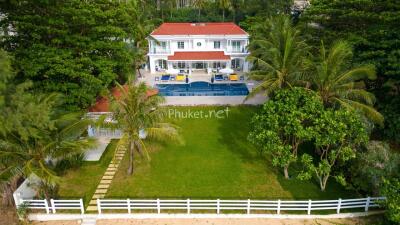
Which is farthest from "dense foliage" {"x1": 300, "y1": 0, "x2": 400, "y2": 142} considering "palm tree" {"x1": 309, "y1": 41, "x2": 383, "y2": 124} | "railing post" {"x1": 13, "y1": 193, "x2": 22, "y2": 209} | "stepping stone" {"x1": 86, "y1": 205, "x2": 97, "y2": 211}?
"railing post" {"x1": 13, "y1": 193, "x2": 22, "y2": 209}

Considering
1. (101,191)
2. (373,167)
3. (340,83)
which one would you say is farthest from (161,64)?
(373,167)

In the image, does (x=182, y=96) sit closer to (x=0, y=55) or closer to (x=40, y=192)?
(x=40, y=192)

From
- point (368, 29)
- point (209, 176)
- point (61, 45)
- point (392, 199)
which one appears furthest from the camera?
point (368, 29)

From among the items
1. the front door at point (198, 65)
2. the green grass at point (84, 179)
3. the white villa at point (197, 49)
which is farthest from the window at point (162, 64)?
the green grass at point (84, 179)

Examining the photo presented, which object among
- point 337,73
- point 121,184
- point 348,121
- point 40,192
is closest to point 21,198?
point 40,192

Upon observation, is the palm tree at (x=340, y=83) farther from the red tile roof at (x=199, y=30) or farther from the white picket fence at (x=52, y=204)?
the red tile roof at (x=199, y=30)

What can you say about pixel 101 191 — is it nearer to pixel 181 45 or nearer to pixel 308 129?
pixel 308 129

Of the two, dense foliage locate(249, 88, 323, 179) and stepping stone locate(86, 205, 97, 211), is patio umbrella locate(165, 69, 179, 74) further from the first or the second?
stepping stone locate(86, 205, 97, 211)

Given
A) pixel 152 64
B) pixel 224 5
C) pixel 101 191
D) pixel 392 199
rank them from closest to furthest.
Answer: pixel 392 199 → pixel 101 191 → pixel 152 64 → pixel 224 5
